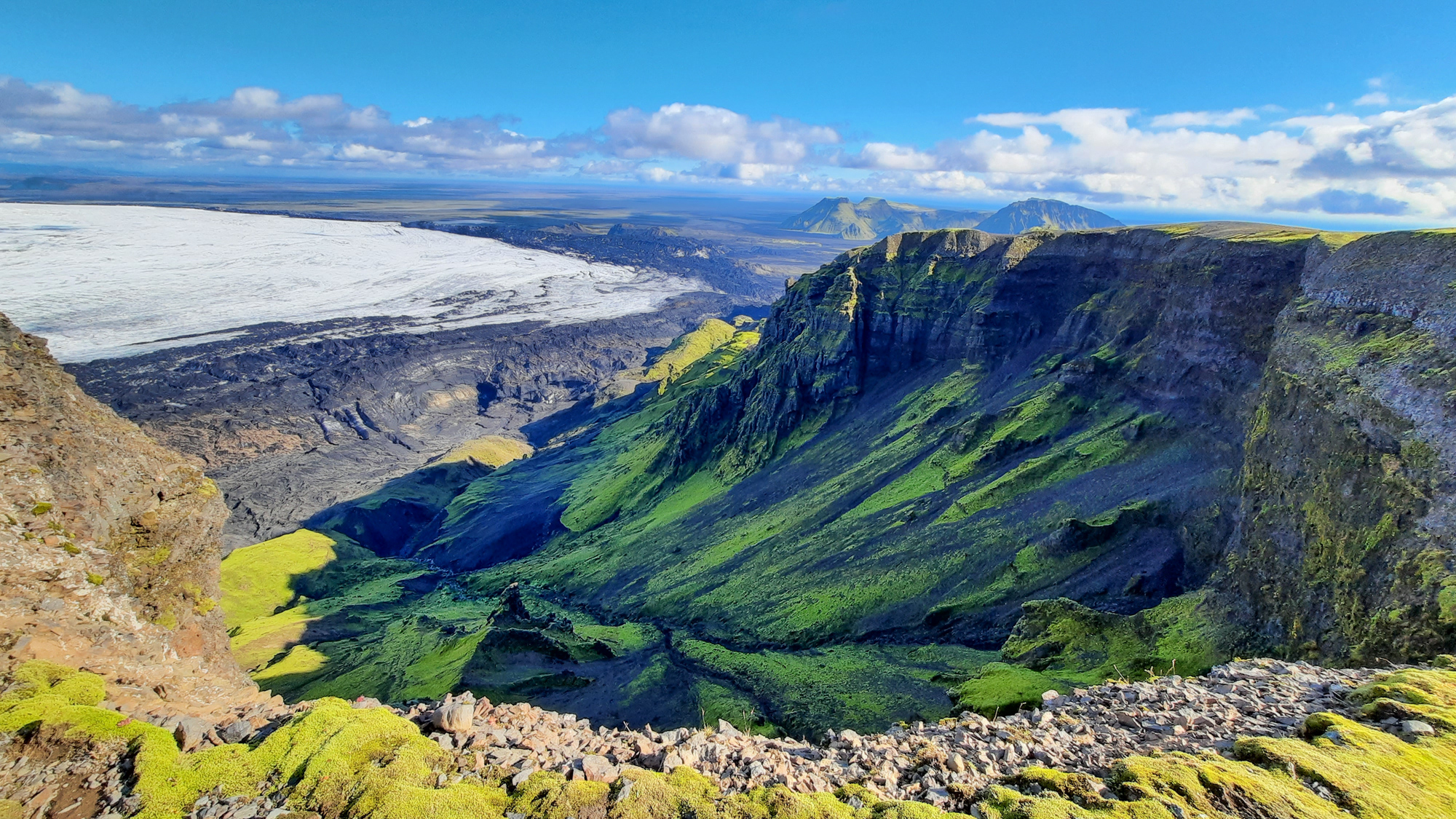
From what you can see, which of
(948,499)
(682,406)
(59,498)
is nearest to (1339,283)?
(948,499)

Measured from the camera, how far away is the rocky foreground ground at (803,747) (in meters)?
18.3

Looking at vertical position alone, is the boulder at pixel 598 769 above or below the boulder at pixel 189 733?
below

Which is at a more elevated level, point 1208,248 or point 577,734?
point 1208,248

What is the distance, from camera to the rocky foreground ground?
1827cm

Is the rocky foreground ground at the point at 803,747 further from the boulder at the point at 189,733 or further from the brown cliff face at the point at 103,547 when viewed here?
the brown cliff face at the point at 103,547

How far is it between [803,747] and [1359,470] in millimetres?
32882

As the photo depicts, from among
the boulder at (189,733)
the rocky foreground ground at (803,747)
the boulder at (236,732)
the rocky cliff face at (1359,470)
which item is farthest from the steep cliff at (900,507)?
the boulder at (189,733)

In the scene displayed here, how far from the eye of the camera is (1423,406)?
31.8 meters

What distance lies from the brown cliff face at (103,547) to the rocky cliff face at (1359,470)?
159 ft

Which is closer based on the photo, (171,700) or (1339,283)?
(171,700)

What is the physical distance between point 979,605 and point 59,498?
214 feet

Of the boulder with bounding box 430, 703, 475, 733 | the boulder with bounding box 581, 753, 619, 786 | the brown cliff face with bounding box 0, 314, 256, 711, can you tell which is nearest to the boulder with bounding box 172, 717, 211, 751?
the brown cliff face with bounding box 0, 314, 256, 711

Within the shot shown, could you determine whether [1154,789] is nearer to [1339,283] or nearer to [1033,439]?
[1339,283]

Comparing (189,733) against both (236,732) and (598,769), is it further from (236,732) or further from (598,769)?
(598,769)
